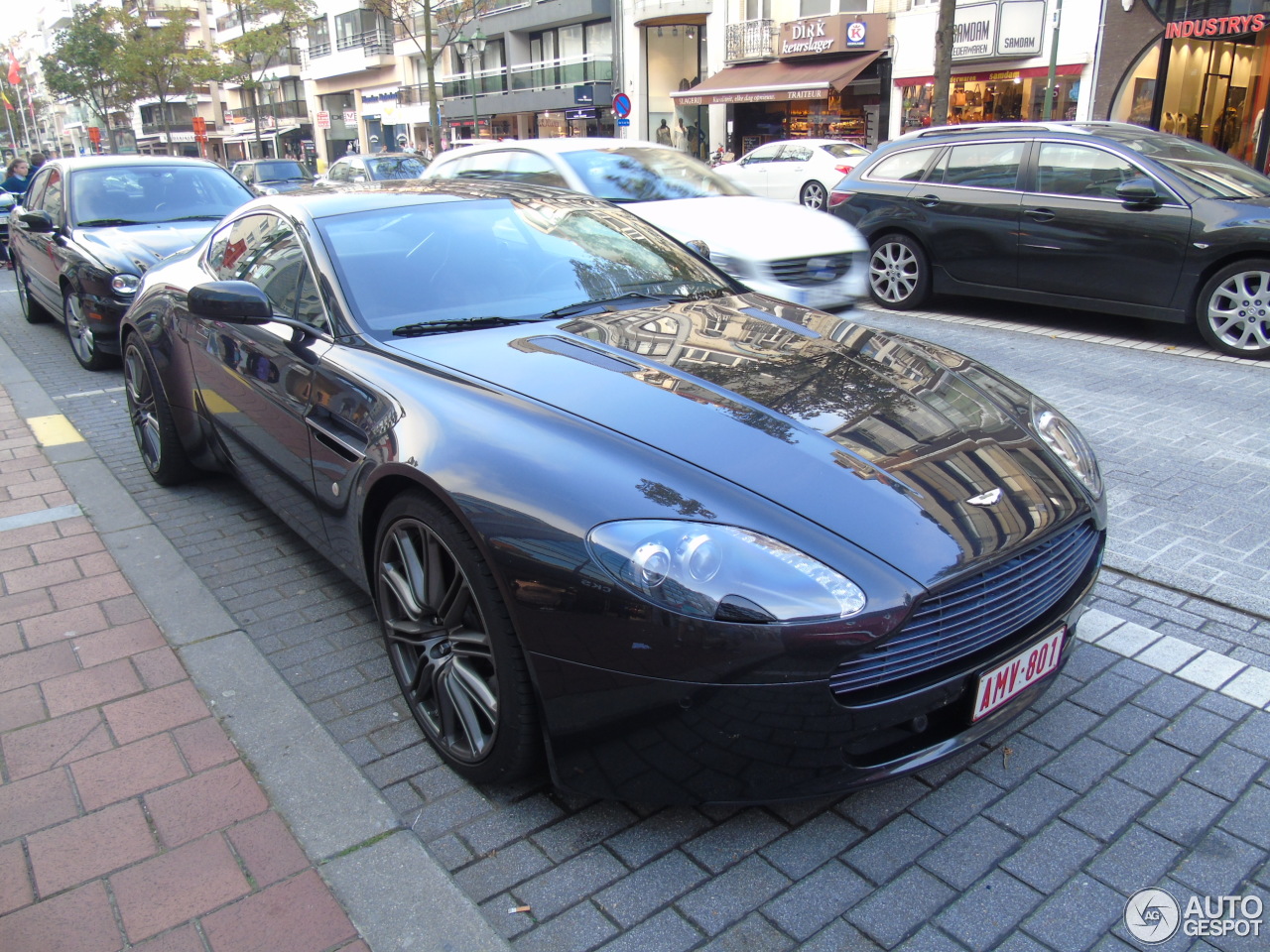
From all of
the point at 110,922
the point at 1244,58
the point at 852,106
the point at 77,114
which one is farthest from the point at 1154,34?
the point at 77,114

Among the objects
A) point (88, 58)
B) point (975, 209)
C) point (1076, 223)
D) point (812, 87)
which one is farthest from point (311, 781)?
point (88, 58)

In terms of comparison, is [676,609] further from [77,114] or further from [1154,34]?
[77,114]

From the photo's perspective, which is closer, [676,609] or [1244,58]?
[676,609]

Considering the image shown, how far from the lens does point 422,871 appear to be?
221 cm

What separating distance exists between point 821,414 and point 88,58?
61.0m

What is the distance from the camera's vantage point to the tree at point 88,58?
164 ft

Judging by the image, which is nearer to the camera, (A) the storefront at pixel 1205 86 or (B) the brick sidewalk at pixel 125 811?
(B) the brick sidewalk at pixel 125 811

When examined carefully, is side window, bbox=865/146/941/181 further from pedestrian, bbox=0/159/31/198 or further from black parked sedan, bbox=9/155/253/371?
pedestrian, bbox=0/159/31/198

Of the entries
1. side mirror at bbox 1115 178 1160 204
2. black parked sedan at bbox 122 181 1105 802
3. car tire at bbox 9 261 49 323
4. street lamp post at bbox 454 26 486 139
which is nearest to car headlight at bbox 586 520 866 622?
black parked sedan at bbox 122 181 1105 802

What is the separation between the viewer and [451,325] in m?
3.12

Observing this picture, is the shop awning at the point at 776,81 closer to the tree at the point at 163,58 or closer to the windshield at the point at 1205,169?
the windshield at the point at 1205,169

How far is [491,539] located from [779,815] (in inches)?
39.5

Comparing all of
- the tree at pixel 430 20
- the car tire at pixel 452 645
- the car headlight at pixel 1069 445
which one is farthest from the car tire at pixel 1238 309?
the tree at pixel 430 20

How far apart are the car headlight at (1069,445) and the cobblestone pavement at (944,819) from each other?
0.68m
